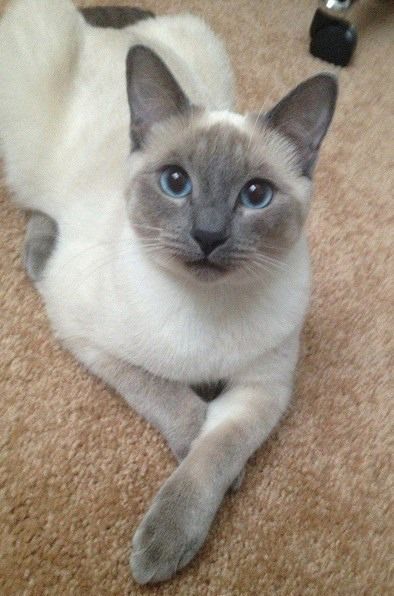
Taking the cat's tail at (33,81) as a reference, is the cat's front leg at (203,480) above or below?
below

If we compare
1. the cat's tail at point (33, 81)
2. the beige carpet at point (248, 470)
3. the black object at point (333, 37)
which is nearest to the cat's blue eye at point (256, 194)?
the beige carpet at point (248, 470)

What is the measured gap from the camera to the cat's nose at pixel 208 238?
2.82 ft

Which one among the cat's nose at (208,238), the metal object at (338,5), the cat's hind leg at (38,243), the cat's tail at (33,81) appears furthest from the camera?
the metal object at (338,5)

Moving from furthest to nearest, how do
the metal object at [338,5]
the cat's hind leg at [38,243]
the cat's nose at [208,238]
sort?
the metal object at [338,5]
the cat's hind leg at [38,243]
the cat's nose at [208,238]

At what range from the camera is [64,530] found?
3.08 ft

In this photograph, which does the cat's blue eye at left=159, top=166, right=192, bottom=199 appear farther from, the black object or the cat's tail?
the black object

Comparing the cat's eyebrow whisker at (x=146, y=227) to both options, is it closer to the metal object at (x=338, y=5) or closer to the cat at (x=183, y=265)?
the cat at (x=183, y=265)

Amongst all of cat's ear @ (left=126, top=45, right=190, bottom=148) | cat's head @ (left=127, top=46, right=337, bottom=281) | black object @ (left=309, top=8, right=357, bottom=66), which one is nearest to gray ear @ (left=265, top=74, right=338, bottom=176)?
cat's head @ (left=127, top=46, right=337, bottom=281)

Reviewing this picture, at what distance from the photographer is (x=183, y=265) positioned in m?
0.91

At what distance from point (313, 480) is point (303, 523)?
9 cm

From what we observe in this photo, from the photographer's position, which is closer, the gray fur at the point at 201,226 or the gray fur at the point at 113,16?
the gray fur at the point at 201,226

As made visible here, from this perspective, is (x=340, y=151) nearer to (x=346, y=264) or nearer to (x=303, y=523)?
(x=346, y=264)

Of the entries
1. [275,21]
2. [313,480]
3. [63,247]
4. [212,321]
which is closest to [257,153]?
[212,321]

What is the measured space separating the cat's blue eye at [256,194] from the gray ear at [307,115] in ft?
0.31
